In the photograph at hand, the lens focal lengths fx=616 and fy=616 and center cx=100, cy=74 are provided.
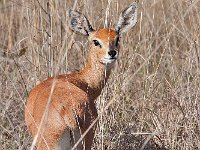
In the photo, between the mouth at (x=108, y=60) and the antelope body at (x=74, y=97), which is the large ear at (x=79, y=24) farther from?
the mouth at (x=108, y=60)

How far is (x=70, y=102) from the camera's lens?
3494 millimetres

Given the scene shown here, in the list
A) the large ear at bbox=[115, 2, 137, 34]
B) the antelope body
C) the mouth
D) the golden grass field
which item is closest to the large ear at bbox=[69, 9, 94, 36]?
the antelope body

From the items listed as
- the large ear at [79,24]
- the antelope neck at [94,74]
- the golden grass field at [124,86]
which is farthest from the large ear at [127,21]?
the antelope neck at [94,74]

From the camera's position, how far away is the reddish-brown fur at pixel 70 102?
3350 mm

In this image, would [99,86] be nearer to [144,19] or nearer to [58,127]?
[58,127]

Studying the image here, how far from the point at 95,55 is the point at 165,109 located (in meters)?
0.71

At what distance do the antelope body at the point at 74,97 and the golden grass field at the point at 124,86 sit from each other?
15 cm

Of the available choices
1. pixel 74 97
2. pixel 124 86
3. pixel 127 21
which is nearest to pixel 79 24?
pixel 127 21

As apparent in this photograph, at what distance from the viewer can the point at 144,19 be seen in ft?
20.2

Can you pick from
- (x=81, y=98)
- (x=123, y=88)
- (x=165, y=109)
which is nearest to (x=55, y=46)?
(x=123, y=88)

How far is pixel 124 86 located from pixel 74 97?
120cm

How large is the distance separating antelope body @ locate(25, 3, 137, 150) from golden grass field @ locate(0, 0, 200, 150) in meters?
0.15

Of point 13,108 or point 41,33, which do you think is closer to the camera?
point 13,108

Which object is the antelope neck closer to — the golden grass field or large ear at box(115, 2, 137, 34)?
the golden grass field
